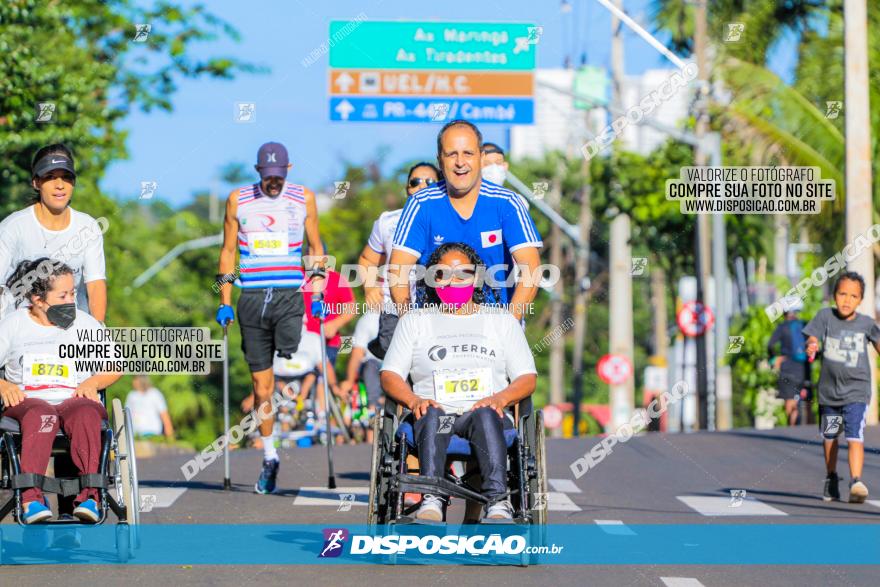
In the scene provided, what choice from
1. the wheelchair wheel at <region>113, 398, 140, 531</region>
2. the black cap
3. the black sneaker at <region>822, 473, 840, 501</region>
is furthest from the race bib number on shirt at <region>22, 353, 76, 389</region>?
the black sneaker at <region>822, 473, 840, 501</region>

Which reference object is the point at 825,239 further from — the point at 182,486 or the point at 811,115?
the point at 182,486

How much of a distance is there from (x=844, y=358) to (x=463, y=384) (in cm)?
456

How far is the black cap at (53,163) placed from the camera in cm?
954

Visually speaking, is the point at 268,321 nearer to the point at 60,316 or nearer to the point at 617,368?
the point at 60,316

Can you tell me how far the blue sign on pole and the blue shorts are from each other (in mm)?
18478

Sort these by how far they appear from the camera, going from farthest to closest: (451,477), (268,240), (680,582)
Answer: (268,240), (451,477), (680,582)

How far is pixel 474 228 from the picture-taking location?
9.42 metres

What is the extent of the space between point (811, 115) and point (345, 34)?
26.0 feet

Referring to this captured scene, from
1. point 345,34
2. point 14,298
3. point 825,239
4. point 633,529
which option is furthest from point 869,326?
point 345,34

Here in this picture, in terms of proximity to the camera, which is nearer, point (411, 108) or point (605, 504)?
point (605, 504)

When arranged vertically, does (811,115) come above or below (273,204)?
above

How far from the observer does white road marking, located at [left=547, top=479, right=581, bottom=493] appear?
12.7 meters

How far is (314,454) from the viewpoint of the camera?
52.5ft

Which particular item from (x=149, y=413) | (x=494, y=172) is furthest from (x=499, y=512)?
(x=149, y=413)
